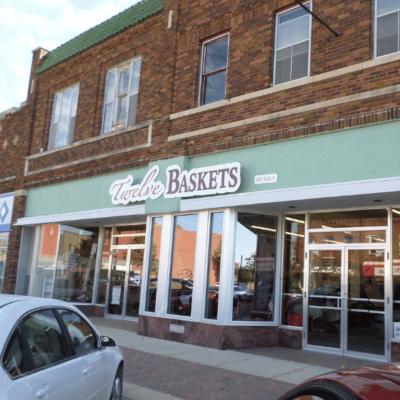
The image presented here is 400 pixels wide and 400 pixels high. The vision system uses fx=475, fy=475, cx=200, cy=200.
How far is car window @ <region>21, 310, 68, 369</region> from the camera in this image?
11.5 feet

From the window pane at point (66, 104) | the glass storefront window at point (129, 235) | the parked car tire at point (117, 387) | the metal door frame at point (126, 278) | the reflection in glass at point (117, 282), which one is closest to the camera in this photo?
the parked car tire at point (117, 387)

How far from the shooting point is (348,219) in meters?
9.69

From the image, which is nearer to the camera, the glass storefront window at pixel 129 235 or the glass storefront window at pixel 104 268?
the glass storefront window at pixel 129 235

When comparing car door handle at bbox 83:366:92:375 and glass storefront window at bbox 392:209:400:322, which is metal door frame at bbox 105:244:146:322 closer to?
glass storefront window at bbox 392:209:400:322

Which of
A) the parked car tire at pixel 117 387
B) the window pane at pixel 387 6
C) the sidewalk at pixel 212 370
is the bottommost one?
the sidewalk at pixel 212 370

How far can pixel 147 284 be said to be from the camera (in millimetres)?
11695

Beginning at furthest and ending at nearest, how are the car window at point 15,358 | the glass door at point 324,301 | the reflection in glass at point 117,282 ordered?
the reflection in glass at point 117,282, the glass door at point 324,301, the car window at point 15,358

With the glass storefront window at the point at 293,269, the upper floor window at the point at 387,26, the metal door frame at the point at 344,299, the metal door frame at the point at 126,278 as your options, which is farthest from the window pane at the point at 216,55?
the metal door frame at the point at 126,278

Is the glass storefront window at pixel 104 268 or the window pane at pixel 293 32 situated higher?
the window pane at pixel 293 32

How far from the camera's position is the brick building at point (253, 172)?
348 inches

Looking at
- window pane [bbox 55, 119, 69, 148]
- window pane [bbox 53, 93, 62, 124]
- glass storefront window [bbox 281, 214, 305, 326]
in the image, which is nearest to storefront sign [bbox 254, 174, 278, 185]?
glass storefront window [bbox 281, 214, 305, 326]

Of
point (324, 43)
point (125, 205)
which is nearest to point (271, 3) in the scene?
point (324, 43)

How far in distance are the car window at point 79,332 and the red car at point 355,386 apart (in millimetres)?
1978

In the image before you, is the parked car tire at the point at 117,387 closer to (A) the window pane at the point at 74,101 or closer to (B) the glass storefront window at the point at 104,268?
(B) the glass storefront window at the point at 104,268
